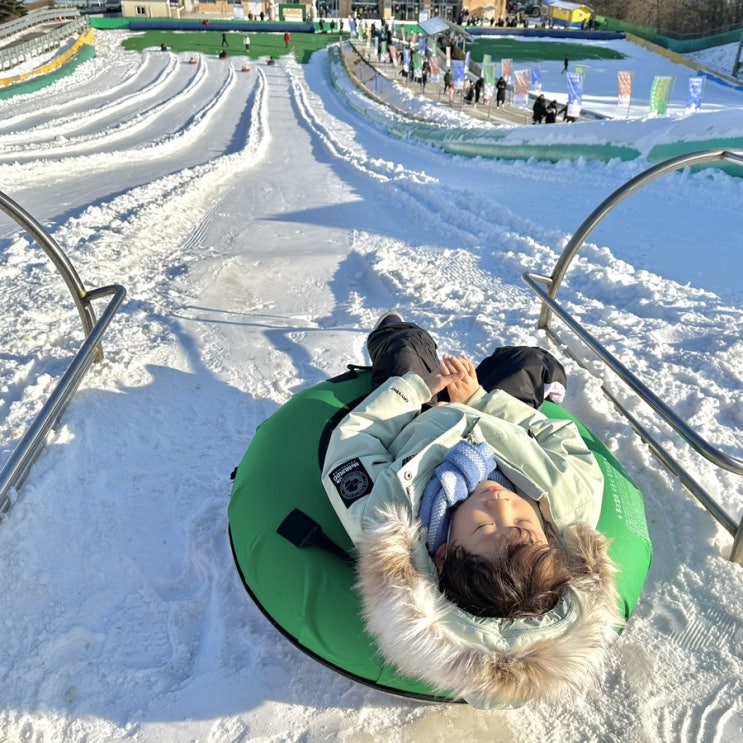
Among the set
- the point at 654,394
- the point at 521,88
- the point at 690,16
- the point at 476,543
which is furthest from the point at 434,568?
the point at 690,16

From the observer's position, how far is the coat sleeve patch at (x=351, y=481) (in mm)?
1934

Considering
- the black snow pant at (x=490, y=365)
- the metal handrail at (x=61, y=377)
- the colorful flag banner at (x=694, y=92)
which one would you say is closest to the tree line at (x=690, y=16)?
the colorful flag banner at (x=694, y=92)

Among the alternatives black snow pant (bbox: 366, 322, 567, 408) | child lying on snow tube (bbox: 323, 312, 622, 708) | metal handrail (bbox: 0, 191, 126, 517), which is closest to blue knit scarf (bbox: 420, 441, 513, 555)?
child lying on snow tube (bbox: 323, 312, 622, 708)

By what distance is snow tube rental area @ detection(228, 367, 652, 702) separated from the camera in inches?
72.3

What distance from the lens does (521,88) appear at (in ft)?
65.3

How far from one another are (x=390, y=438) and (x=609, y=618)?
3.14 feet

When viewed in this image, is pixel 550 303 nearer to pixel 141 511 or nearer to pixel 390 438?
pixel 390 438

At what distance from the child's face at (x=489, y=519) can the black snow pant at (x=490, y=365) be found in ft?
3.05

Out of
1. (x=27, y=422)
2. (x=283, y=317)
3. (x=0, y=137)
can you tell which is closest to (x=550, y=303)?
(x=283, y=317)

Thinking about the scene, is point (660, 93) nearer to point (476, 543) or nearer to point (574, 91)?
point (574, 91)

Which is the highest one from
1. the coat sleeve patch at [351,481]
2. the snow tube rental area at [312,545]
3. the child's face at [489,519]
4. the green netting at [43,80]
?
the child's face at [489,519]

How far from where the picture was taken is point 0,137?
13.2 m

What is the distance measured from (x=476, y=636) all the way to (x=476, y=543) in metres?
0.25

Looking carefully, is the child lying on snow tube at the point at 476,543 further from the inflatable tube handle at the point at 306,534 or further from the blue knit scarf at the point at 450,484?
the inflatable tube handle at the point at 306,534
